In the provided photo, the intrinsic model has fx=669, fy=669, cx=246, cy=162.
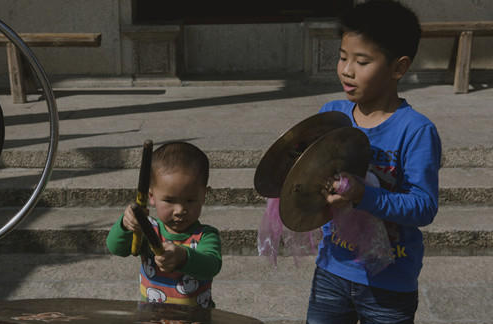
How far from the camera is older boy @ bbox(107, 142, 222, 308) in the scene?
187cm

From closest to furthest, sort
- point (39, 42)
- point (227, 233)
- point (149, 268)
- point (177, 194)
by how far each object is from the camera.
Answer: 1. point (177, 194)
2. point (149, 268)
3. point (227, 233)
4. point (39, 42)

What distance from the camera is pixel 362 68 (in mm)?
1759

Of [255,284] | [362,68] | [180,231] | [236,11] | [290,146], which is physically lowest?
[255,284]

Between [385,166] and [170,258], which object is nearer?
[170,258]

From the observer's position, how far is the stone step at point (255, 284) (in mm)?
3396

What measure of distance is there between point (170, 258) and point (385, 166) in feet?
2.12

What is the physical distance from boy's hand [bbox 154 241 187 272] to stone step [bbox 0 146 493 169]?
3.28m

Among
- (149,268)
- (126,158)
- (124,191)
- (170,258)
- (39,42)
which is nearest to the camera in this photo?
(170,258)

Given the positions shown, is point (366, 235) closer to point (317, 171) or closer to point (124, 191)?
point (317, 171)

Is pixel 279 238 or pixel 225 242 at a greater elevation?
pixel 279 238

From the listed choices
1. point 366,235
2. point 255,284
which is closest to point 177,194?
point 366,235

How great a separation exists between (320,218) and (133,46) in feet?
23.4

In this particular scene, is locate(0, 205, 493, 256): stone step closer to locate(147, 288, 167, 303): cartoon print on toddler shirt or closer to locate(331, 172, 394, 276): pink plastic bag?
→ locate(147, 288, 167, 303): cartoon print on toddler shirt

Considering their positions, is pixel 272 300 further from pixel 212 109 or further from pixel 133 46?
pixel 133 46
